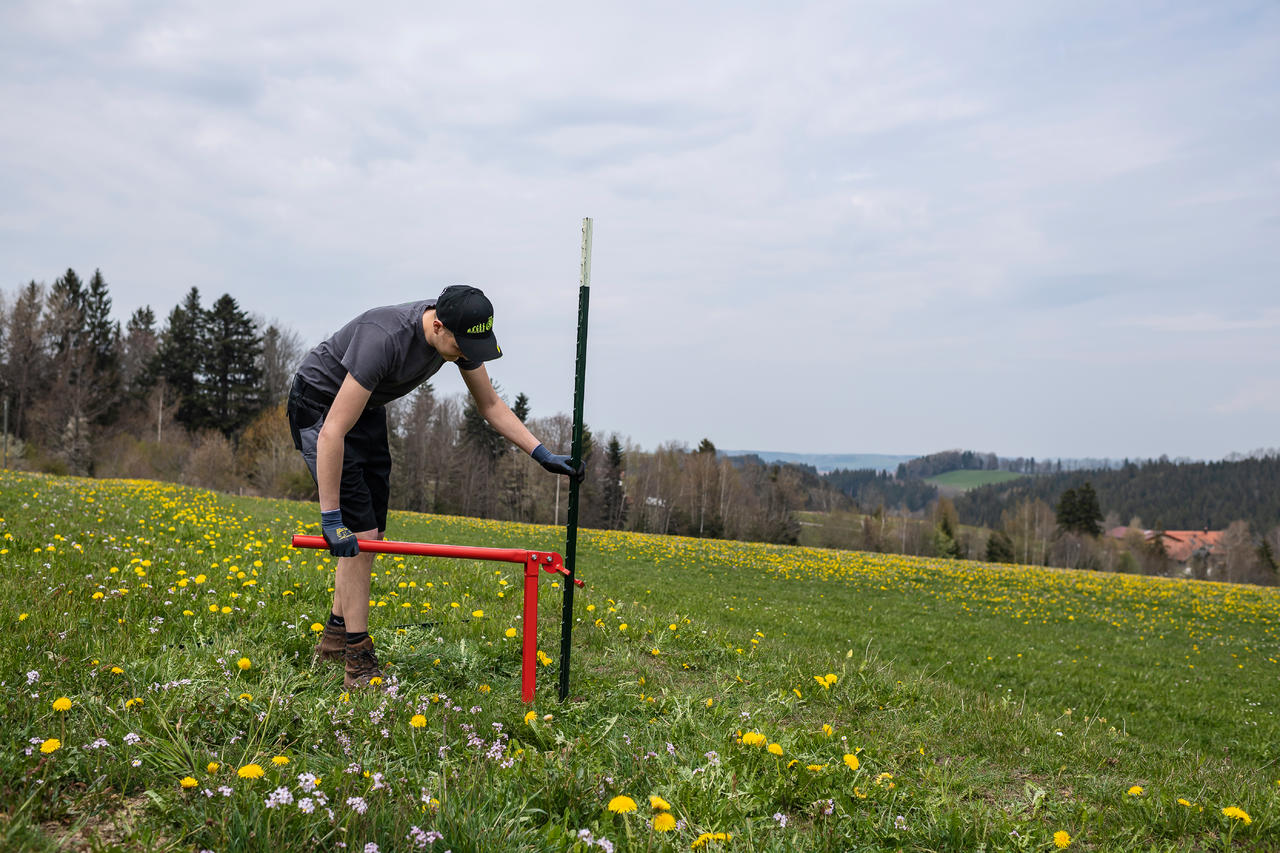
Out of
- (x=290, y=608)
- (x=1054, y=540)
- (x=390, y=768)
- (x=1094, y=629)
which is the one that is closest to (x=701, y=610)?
(x=290, y=608)

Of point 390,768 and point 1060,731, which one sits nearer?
point 390,768

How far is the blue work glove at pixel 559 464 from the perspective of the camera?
12.6ft

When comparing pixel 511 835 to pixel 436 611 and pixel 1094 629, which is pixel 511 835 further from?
pixel 1094 629

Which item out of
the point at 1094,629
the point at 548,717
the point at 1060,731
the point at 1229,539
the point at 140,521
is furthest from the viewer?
the point at 1229,539

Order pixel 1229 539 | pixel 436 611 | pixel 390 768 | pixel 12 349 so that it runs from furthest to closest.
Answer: pixel 1229 539
pixel 12 349
pixel 436 611
pixel 390 768

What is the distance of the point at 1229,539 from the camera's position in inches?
3142

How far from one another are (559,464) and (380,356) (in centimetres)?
107

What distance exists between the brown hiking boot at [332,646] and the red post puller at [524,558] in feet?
2.19

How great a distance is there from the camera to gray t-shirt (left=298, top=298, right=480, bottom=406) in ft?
11.4

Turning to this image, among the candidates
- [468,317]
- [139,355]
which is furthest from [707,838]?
[139,355]

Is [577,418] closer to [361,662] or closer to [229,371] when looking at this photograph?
[361,662]

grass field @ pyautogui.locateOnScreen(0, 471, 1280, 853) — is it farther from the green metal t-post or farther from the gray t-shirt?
the gray t-shirt

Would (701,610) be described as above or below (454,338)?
below

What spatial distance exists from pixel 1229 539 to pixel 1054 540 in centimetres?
2459
